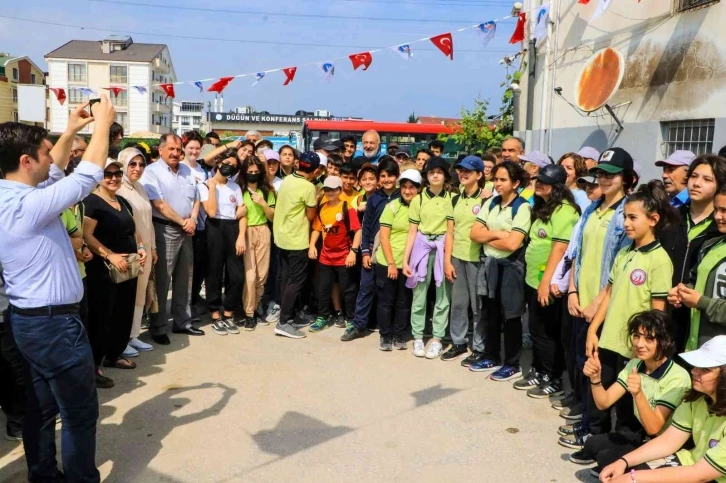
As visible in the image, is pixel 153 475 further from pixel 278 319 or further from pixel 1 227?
pixel 278 319

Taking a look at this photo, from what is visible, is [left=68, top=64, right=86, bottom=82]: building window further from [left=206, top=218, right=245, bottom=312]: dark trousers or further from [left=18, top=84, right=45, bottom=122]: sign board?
[left=206, top=218, right=245, bottom=312]: dark trousers

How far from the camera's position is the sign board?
19.8m

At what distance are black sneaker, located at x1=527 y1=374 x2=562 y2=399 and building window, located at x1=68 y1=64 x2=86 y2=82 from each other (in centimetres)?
6401

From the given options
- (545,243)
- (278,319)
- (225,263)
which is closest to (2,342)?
(225,263)

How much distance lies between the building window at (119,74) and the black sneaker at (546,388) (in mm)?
62386

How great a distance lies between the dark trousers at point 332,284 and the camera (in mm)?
6438

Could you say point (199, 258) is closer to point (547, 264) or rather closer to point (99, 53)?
point (547, 264)

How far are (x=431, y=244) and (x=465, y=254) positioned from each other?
355 millimetres

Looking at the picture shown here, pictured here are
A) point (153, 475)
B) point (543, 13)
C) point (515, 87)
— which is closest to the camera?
point (153, 475)

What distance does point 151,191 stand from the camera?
5699mm

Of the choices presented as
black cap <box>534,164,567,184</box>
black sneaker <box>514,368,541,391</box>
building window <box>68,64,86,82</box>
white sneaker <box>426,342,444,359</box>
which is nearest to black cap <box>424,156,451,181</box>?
black cap <box>534,164,567,184</box>

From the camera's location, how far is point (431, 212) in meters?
5.61

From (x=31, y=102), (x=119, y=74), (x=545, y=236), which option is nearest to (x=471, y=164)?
(x=545, y=236)

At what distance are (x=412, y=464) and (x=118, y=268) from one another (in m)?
2.72
